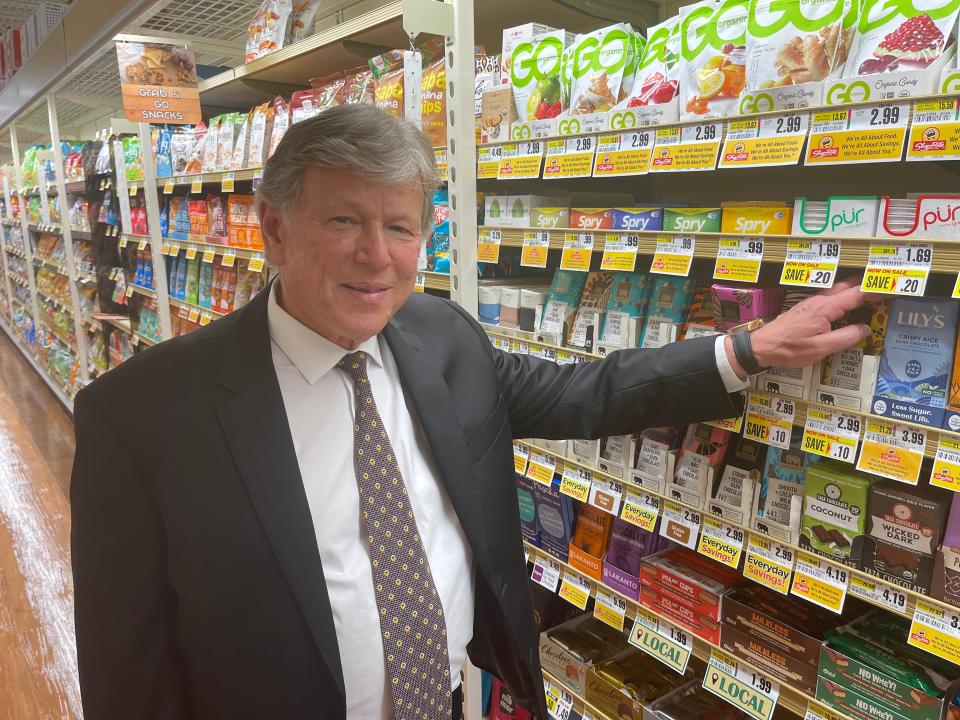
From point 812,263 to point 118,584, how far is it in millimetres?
1374

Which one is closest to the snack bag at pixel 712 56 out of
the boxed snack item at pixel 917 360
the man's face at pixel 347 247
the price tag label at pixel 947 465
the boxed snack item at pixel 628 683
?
the boxed snack item at pixel 917 360

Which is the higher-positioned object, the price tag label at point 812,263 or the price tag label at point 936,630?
the price tag label at point 812,263

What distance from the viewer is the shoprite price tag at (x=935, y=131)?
105cm

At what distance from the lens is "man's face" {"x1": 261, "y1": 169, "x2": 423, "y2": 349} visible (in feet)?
3.95

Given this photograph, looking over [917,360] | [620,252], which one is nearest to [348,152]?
[620,252]

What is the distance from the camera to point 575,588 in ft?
6.30

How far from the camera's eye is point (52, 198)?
663 cm

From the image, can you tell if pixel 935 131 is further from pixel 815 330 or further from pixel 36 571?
pixel 36 571

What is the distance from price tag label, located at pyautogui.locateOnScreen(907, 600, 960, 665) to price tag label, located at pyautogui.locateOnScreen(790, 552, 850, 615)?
0.40 feet

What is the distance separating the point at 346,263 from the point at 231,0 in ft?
8.08

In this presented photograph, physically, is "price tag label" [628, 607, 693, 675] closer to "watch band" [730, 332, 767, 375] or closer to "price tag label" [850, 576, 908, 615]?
"price tag label" [850, 576, 908, 615]

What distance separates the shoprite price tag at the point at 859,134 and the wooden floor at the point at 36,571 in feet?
10.4

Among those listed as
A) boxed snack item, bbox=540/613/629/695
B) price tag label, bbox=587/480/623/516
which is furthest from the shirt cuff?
boxed snack item, bbox=540/613/629/695

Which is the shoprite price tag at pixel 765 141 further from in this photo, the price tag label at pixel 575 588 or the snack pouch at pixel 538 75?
the price tag label at pixel 575 588
